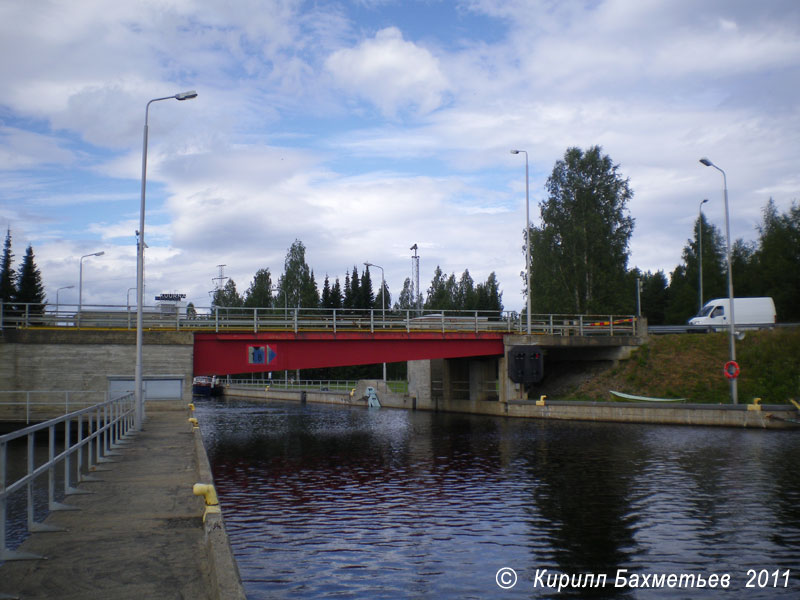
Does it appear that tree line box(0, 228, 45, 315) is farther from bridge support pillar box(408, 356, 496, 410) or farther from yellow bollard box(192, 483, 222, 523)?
yellow bollard box(192, 483, 222, 523)

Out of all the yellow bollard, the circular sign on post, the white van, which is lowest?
the yellow bollard

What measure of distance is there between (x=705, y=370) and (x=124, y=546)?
35.9m

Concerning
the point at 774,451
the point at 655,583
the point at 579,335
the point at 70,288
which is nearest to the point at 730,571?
the point at 655,583

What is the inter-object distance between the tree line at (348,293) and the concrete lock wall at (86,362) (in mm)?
57383

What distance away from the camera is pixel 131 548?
9.32 meters

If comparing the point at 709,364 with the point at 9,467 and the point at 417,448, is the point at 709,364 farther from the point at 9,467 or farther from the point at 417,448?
the point at 9,467

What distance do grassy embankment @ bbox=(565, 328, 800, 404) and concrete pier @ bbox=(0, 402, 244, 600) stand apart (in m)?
29.9

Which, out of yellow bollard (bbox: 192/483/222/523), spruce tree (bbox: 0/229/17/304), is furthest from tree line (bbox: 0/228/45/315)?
yellow bollard (bbox: 192/483/222/523)

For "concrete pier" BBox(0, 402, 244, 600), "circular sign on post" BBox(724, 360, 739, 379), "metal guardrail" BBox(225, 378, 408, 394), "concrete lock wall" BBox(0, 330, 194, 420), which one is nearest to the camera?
"concrete pier" BBox(0, 402, 244, 600)

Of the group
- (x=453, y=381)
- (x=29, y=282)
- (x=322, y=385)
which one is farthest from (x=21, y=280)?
(x=453, y=381)

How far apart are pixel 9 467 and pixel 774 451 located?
2391 centimetres

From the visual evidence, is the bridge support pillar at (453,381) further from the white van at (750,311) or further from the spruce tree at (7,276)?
the spruce tree at (7,276)

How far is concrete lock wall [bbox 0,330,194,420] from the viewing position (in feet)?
102

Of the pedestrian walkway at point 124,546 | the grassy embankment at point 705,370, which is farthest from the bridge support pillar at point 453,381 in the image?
the pedestrian walkway at point 124,546
